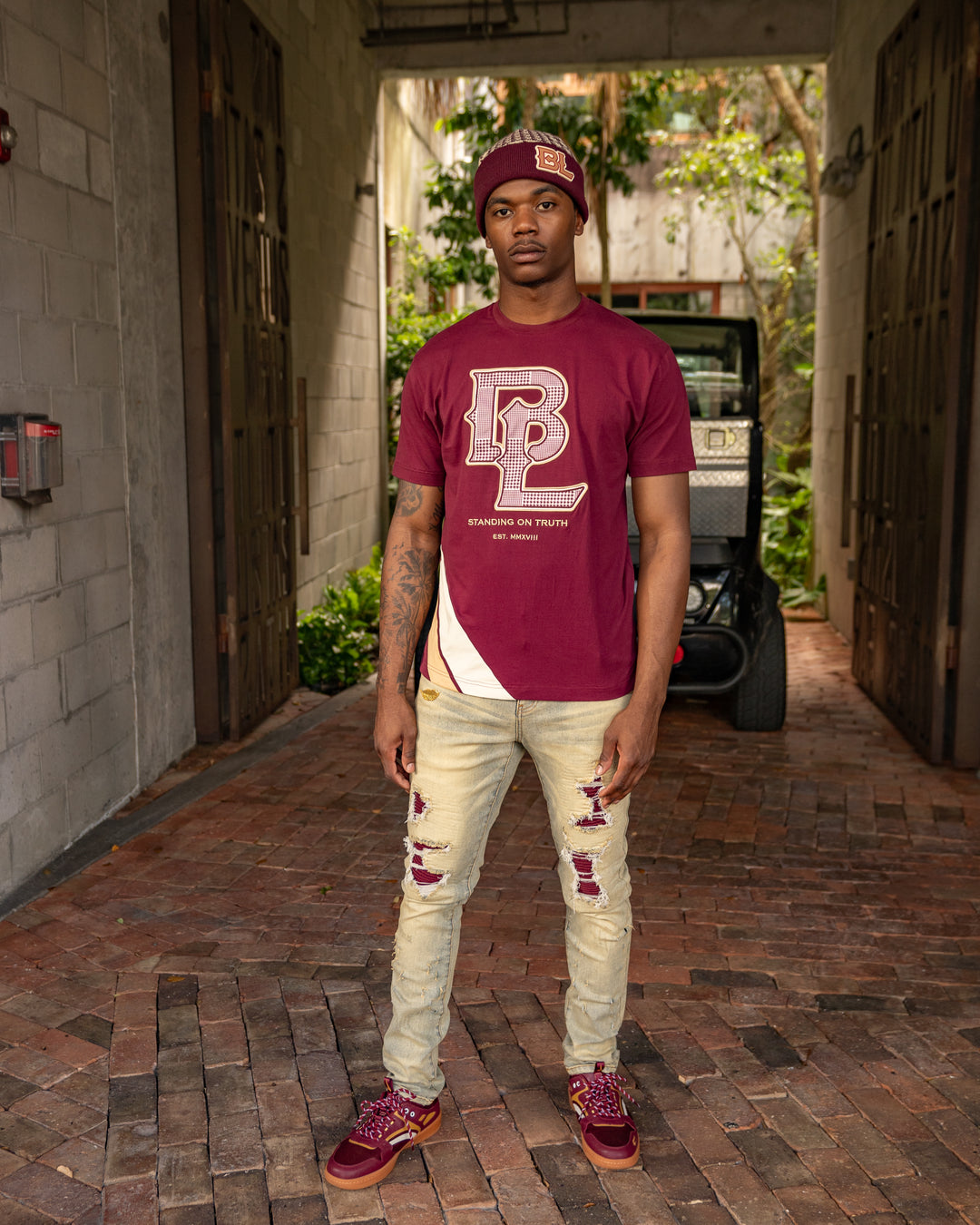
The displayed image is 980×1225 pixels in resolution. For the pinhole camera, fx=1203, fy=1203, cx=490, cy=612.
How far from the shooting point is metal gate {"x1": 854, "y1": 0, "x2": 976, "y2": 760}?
518 centimetres

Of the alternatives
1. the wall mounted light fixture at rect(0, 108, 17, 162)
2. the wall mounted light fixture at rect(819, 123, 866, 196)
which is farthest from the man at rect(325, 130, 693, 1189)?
the wall mounted light fixture at rect(819, 123, 866, 196)

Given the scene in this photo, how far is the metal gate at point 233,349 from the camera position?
530cm

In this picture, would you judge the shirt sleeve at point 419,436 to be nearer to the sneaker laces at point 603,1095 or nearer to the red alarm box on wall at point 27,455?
the sneaker laces at point 603,1095

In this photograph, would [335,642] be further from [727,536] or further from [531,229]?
[531,229]

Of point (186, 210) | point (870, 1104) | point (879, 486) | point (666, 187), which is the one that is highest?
point (666, 187)

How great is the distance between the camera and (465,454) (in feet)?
7.84

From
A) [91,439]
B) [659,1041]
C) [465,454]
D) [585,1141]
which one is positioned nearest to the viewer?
[465,454]

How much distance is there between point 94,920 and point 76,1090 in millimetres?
972

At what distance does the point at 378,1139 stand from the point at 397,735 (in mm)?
849

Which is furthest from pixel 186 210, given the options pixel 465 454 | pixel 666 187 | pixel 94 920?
pixel 666 187

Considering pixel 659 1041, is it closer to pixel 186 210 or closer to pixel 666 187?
pixel 186 210

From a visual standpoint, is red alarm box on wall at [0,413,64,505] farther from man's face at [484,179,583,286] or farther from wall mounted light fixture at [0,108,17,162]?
man's face at [484,179,583,286]

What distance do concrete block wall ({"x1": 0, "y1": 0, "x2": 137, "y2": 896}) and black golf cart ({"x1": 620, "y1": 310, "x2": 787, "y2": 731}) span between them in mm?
2367

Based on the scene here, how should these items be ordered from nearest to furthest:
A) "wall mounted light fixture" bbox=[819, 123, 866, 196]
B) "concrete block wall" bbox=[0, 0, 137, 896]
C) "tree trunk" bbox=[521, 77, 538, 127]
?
"concrete block wall" bbox=[0, 0, 137, 896] < "wall mounted light fixture" bbox=[819, 123, 866, 196] < "tree trunk" bbox=[521, 77, 538, 127]
